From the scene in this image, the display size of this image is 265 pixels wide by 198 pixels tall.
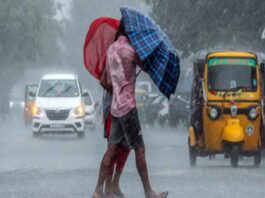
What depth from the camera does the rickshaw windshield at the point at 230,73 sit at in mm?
22469

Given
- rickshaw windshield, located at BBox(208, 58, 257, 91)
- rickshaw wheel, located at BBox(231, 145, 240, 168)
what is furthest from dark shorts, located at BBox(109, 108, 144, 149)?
rickshaw windshield, located at BBox(208, 58, 257, 91)

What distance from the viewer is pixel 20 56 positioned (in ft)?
287

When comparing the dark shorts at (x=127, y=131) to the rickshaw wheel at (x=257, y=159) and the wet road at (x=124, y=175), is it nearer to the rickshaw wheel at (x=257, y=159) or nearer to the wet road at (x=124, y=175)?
the wet road at (x=124, y=175)

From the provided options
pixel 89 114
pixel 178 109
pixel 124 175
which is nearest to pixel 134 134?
pixel 124 175

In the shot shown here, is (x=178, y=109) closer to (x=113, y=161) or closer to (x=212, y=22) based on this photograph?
(x=212, y=22)

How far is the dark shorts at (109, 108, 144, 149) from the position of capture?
542 inches

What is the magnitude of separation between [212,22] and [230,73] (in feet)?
86.8

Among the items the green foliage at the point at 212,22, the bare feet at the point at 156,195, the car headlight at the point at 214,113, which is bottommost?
the green foliage at the point at 212,22

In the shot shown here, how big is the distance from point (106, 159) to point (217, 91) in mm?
8569

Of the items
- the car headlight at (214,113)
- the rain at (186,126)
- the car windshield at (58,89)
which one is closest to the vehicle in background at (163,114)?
the rain at (186,126)

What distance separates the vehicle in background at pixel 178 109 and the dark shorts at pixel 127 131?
1488 inches

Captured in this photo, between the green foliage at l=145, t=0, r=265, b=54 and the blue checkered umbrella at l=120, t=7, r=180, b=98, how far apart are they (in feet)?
96.3

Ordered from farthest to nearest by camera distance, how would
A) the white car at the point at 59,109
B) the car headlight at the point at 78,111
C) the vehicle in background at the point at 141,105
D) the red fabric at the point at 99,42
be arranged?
the vehicle in background at the point at 141,105, the car headlight at the point at 78,111, the white car at the point at 59,109, the red fabric at the point at 99,42

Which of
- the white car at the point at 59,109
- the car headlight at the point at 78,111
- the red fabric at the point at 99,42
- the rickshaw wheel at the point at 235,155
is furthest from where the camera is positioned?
the car headlight at the point at 78,111
